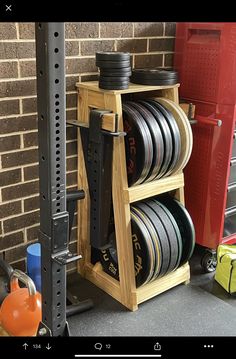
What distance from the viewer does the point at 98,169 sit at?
207 centimetres

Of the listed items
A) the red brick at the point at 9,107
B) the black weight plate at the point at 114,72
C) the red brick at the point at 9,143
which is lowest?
the red brick at the point at 9,143

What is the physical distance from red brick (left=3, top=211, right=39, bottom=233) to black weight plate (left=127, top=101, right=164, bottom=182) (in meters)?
0.64

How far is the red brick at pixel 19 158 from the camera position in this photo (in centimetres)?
208

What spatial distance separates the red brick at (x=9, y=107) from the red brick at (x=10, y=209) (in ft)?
1.51

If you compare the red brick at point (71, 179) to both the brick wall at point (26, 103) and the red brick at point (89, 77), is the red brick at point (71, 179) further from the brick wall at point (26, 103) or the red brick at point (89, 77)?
the red brick at point (89, 77)

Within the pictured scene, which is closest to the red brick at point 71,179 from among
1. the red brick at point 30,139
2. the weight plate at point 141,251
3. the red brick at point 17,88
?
the red brick at point 30,139

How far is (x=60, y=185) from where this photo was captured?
128 centimetres

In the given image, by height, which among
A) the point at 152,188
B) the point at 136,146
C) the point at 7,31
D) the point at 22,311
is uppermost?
the point at 7,31

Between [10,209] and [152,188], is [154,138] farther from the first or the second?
[10,209]

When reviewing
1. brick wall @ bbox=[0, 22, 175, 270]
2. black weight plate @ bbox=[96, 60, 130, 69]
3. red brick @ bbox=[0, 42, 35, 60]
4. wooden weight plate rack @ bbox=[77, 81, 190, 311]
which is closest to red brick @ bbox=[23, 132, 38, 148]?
brick wall @ bbox=[0, 22, 175, 270]

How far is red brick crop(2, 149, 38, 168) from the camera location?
208 centimetres

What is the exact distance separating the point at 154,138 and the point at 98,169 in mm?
311

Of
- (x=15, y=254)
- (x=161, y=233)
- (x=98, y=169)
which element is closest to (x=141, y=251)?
(x=161, y=233)
